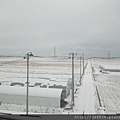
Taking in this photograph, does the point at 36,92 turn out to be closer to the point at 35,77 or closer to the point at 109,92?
the point at 109,92

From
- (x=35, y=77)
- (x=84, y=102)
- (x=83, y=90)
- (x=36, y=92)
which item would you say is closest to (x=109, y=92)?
(x=83, y=90)

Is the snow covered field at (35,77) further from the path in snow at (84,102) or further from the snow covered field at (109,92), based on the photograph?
the snow covered field at (109,92)

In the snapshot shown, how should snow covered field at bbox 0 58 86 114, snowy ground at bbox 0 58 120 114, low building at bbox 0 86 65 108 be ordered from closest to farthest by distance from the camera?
1. snowy ground at bbox 0 58 120 114
2. snow covered field at bbox 0 58 86 114
3. low building at bbox 0 86 65 108

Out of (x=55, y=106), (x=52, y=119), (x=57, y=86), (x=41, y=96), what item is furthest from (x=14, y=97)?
(x=52, y=119)

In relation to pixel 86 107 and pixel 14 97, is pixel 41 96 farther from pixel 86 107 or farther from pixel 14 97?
pixel 86 107

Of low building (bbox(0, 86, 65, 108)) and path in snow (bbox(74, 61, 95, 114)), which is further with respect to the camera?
low building (bbox(0, 86, 65, 108))

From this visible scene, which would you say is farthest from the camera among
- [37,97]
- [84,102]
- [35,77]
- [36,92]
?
[35,77]

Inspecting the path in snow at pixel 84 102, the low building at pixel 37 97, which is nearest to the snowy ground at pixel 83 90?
the path in snow at pixel 84 102

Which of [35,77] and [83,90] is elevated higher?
[35,77]

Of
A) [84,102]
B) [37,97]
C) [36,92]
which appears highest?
[36,92]

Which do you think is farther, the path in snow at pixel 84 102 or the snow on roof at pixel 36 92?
the snow on roof at pixel 36 92

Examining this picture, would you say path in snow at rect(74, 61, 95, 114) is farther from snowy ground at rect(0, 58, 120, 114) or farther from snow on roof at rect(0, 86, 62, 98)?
snow on roof at rect(0, 86, 62, 98)

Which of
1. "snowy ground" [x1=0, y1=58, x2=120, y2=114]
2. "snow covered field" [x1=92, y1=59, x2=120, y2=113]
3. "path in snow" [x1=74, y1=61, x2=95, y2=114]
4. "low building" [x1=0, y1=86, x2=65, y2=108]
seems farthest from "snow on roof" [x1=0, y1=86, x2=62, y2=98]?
"snow covered field" [x1=92, y1=59, x2=120, y2=113]

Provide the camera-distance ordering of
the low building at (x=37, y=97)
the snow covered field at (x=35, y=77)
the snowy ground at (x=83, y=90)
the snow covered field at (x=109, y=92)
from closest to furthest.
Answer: the snowy ground at (x=83, y=90), the snow covered field at (x=35, y=77), the snow covered field at (x=109, y=92), the low building at (x=37, y=97)
